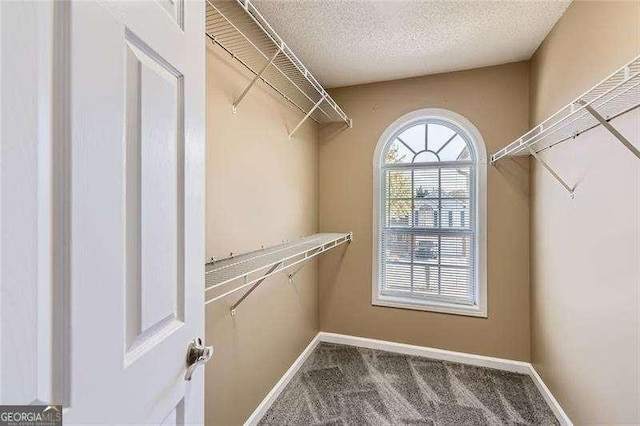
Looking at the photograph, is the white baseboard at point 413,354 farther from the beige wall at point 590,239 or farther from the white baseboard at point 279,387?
the beige wall at point 590,239

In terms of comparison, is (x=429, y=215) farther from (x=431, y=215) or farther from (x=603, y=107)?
(x=603, y=107)

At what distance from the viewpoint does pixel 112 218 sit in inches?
19.4

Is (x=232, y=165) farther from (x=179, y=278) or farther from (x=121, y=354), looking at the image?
(x=121, y=354)

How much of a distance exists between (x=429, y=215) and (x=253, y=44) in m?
2.01

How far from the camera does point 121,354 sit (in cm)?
51

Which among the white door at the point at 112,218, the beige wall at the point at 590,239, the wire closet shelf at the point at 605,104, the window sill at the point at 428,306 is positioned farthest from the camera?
the window sill at the point at 428,306

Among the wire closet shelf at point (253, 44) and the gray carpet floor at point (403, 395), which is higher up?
the wire closet shelf at point (253, 44)

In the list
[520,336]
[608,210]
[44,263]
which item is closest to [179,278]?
[44,263]

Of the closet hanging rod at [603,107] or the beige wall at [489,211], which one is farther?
the beige wall at [489,211]

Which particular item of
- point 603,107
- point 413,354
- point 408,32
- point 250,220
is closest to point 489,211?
point 603,107

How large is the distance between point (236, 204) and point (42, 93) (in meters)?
1.22

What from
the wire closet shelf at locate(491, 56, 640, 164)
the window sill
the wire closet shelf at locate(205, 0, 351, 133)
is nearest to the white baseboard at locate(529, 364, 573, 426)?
the window sill

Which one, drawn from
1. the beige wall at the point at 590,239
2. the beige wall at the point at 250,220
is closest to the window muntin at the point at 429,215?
the beige wall at the point at 590,239

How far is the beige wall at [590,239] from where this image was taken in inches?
48.2
